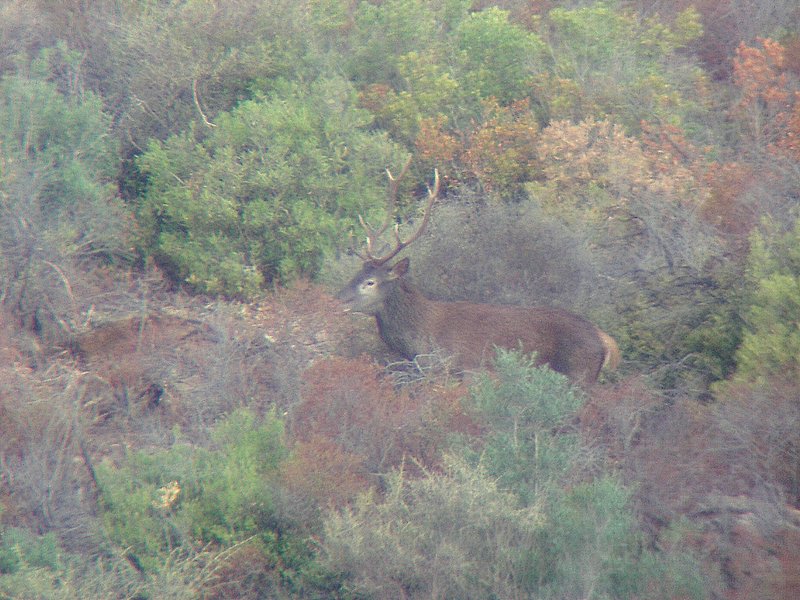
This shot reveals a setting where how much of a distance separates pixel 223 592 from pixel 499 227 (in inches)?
174

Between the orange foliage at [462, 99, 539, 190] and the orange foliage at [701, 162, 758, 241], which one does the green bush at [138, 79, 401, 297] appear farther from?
the orange foliage at [701, 162, 758, 241]

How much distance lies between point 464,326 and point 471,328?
0.07m

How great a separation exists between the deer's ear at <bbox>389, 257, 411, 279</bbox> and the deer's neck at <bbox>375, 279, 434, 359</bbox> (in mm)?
60

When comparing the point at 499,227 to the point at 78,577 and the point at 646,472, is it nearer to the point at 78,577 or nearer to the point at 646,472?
the point at 646,472

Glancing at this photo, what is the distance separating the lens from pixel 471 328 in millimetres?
7781

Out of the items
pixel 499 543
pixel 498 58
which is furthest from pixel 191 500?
pixel 498 58

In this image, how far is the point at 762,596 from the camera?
4039 millimetres

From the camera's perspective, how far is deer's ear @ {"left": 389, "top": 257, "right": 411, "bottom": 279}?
801 centimetres

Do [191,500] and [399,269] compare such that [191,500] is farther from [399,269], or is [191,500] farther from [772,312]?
[772,312]

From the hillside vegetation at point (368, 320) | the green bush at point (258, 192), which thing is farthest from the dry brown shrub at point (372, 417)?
the green bush at point (258, 192)

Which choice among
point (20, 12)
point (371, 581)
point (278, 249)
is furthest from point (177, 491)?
point (20, 12)

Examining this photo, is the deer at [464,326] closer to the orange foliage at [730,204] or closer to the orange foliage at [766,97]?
the orange foliage at [730,204]

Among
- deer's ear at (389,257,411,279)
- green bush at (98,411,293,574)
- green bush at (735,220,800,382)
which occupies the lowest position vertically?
deer's ear at (389,257,411,279)

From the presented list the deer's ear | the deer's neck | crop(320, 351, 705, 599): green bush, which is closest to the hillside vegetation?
crop(320, 351, 705, 599): green bush
